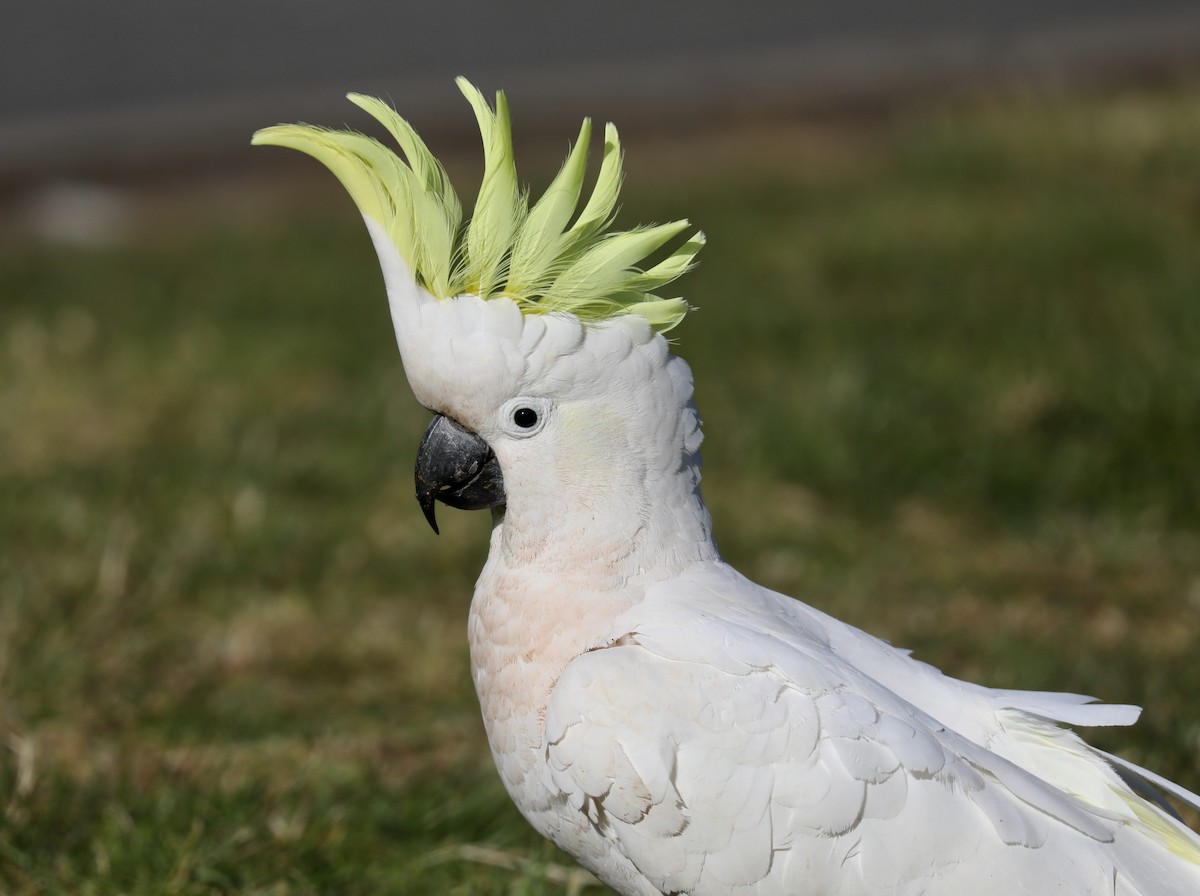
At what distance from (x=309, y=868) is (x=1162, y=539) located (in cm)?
247

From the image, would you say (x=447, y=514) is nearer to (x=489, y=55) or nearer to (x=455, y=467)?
(x=455, y=467)

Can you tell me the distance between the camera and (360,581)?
12.3 ft

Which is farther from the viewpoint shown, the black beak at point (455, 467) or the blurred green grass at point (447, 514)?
the blurred green grass at point (447, 514)

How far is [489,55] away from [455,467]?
7478mm

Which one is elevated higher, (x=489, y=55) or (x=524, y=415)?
(x=489, y=55)

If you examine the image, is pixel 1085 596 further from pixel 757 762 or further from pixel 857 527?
pixel 757 762

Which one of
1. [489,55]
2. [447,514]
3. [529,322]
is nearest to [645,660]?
[529,322]

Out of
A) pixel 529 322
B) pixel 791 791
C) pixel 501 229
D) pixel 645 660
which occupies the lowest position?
pixel 791 791

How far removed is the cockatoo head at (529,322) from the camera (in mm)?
1903

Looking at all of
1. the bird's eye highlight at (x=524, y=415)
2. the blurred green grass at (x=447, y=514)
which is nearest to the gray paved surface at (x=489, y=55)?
the blurred green grass at (x=447, y=514)

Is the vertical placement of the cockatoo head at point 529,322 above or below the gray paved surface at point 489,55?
below

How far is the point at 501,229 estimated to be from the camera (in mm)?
1918

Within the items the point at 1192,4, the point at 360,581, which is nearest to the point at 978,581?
the point at 360,581

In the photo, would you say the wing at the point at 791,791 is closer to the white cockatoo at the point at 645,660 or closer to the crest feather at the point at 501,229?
the white cockatoo at the point at 645,660
